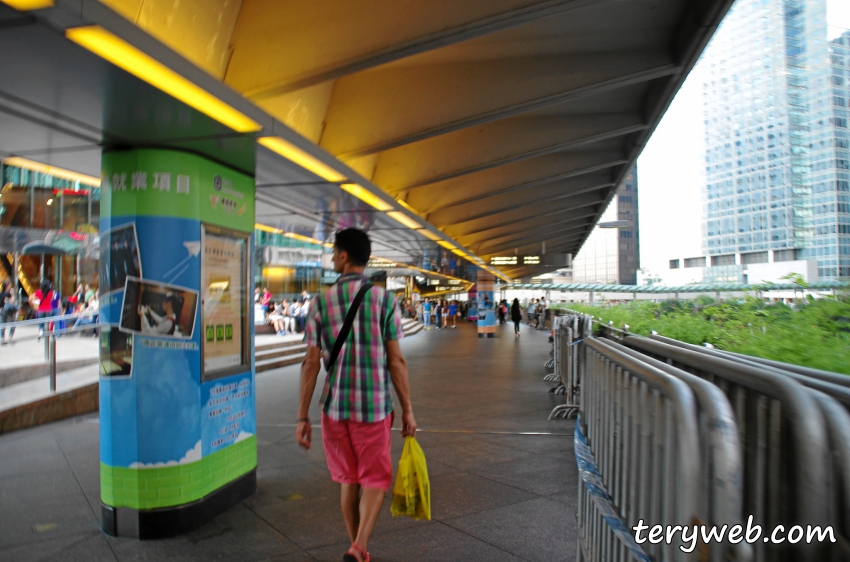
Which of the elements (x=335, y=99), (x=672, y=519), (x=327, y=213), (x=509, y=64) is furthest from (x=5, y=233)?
(x=672, y=519)

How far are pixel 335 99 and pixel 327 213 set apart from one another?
7.14 feet

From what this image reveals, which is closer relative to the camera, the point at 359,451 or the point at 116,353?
the point at 359,451

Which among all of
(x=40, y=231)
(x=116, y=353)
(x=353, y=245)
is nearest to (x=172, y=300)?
(x=116, y=353)

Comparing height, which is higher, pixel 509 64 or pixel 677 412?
pixel 509 64

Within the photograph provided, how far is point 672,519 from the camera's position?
5.78ft

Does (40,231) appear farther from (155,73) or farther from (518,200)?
(155,73)

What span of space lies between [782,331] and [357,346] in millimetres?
2760

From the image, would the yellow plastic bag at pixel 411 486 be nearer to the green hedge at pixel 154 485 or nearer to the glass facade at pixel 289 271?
the green hedge at pixel 154 485

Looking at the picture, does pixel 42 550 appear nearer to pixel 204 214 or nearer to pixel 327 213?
pixel 204 214

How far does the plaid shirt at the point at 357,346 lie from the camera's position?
11.2 feet

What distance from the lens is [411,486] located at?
3.45 meters

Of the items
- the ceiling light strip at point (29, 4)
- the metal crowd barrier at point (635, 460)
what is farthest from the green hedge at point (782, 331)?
the ceiling light strip at point (29, 4)

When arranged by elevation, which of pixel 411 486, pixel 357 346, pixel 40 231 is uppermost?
pixel 40 231

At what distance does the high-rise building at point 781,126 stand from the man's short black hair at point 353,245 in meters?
3.43
